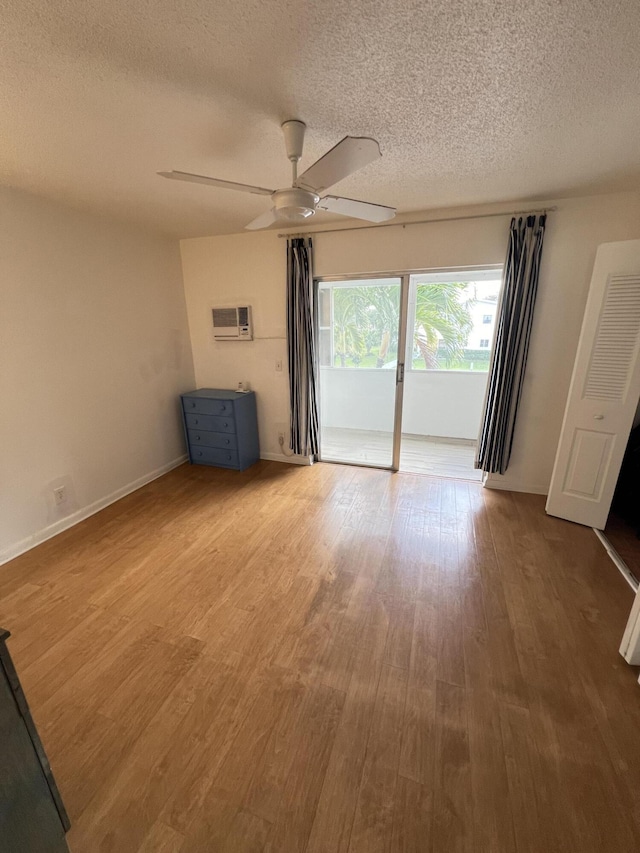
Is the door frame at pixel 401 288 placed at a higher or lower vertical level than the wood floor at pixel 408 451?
higher

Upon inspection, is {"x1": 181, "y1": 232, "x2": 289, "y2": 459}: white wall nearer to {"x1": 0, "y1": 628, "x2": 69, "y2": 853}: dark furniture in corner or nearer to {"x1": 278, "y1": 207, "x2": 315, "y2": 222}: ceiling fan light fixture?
{"x1": 278, "y1": 207, "x2": 315, "y2": 222}: ceiling fan light fixture

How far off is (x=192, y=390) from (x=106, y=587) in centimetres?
239

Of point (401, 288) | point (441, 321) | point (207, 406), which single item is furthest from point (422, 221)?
point (207, 406)

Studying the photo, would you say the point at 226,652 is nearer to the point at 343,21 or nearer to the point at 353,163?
the point at 353,163

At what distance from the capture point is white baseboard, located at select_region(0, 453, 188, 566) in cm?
230

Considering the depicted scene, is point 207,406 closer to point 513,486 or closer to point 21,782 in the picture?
point 21,782

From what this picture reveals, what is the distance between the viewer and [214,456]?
12.1 feet

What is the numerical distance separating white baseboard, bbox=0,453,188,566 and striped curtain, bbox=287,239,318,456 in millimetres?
1484

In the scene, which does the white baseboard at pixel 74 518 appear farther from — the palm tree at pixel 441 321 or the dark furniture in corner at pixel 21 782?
the palm tree at pixel 441 321

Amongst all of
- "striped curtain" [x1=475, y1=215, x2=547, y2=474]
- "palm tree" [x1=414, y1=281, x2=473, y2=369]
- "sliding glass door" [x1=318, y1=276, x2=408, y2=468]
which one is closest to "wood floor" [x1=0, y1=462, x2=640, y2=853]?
"striped curtain" [x1=475, y1=215, x2=547, y2=474]

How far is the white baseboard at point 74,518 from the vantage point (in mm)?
2305

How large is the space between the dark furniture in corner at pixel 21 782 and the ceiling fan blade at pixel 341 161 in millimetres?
1735

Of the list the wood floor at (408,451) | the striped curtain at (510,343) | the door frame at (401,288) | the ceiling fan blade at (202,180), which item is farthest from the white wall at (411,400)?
the ceiling fan blade at (202,180)

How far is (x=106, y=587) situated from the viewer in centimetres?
204
